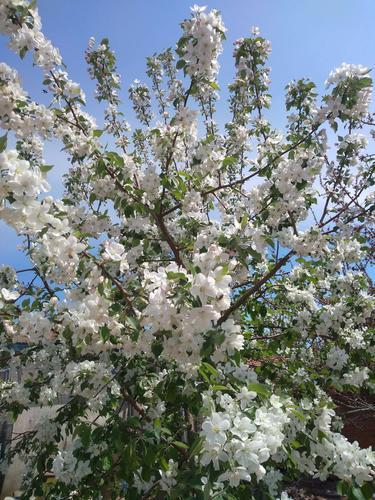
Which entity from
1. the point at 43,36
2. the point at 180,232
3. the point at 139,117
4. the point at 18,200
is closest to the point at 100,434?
the point at 18,200

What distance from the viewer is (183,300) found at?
1.59 metres

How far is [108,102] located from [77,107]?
190 centimetres

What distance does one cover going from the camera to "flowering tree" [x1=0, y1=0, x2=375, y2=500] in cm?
171

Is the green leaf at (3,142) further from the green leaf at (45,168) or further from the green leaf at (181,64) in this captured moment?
the green leaf at (181,64)

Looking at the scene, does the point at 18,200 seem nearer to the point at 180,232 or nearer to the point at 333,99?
the point at 180,232

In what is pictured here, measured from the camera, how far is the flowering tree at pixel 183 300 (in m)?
1.71

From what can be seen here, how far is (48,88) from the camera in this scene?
10.3 ft

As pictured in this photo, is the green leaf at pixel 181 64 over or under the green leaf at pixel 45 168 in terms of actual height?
over

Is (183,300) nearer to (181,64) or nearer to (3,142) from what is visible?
(3,142)

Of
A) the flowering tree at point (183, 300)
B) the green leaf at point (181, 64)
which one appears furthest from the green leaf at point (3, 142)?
the green leaf at point (181, 64)

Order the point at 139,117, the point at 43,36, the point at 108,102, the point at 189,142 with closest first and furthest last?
1. the point at 43,36
2. the point at 189,142
3. the point at 108,102
4. the point at 139,117

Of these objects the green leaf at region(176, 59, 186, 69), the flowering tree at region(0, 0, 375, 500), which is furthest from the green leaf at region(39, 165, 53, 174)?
the green leaf at region(176, 59, 186, 69)

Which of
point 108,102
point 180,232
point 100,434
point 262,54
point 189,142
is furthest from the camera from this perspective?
point 108,102

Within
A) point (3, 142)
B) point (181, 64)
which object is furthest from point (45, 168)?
point (181, 64)
